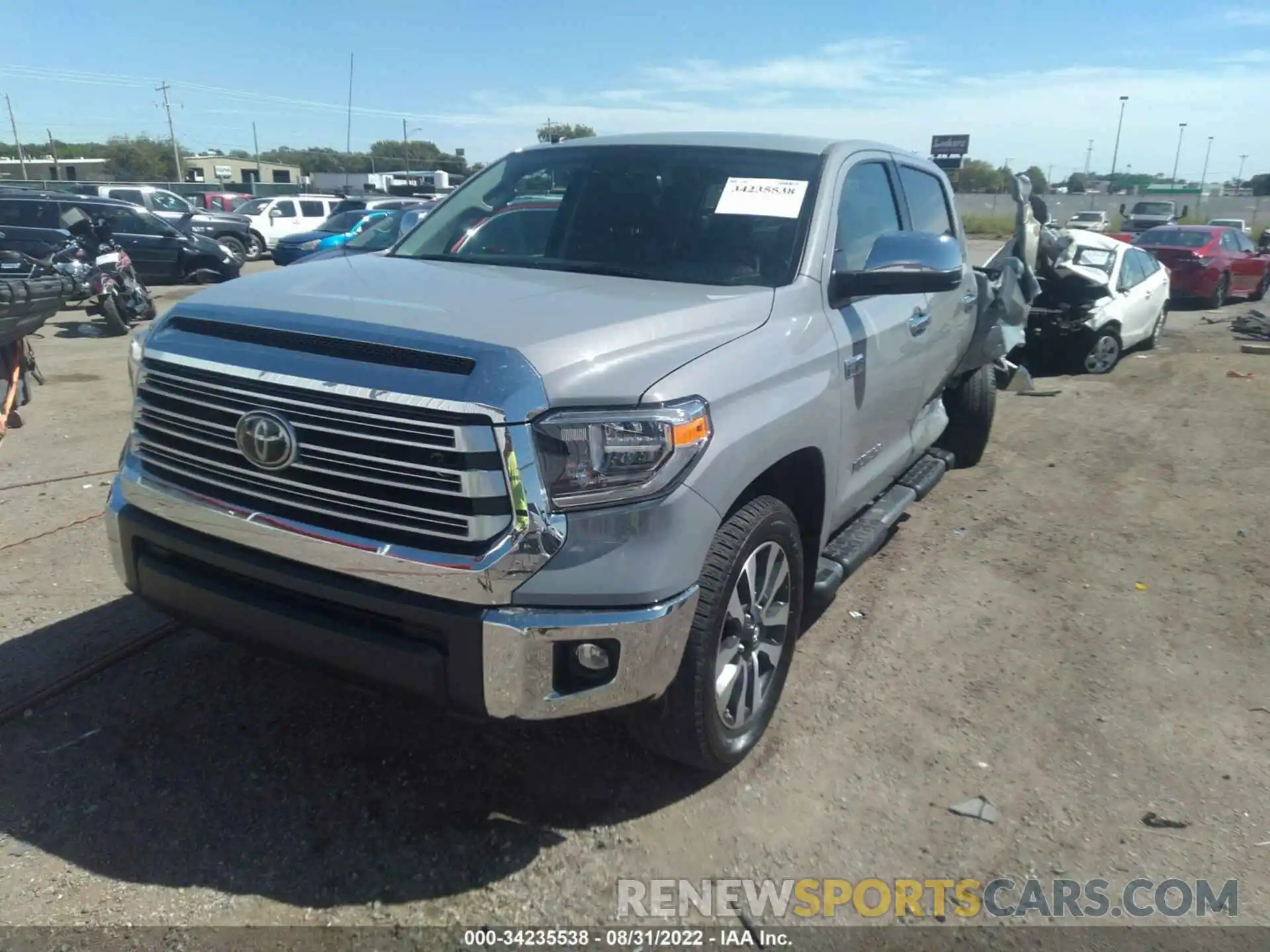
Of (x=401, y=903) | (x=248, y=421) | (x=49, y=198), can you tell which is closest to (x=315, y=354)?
(x=248, y=421)

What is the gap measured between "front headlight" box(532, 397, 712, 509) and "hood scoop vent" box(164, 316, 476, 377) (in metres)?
0.28

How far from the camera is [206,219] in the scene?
22516mm

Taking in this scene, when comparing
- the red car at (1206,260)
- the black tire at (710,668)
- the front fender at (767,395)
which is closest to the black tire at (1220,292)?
the red car at (1206,260)

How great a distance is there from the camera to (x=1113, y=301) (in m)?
11.1

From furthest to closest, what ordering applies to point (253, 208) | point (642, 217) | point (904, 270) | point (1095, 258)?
1. point (253, 208)
2. point (1095, 258)
3. point (642, 217)
4. point (904, 270)

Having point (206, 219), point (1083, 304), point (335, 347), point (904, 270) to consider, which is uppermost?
point (904, 270)

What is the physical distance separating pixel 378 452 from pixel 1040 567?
3997 millimetres

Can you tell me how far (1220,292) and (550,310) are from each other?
19522mm

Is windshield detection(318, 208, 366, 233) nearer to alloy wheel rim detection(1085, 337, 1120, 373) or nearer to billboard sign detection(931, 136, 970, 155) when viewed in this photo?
alloy wheel rim detection(1085, 337, 1120, 373)

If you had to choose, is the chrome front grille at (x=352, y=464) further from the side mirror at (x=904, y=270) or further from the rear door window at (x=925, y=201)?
the rear door window at (x=925, y=201)

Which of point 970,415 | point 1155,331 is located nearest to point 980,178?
point 1155,331

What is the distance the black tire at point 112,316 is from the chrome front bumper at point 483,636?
10731mm

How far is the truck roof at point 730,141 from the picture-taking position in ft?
13.1

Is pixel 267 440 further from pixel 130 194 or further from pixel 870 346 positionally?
pixel 130 194
